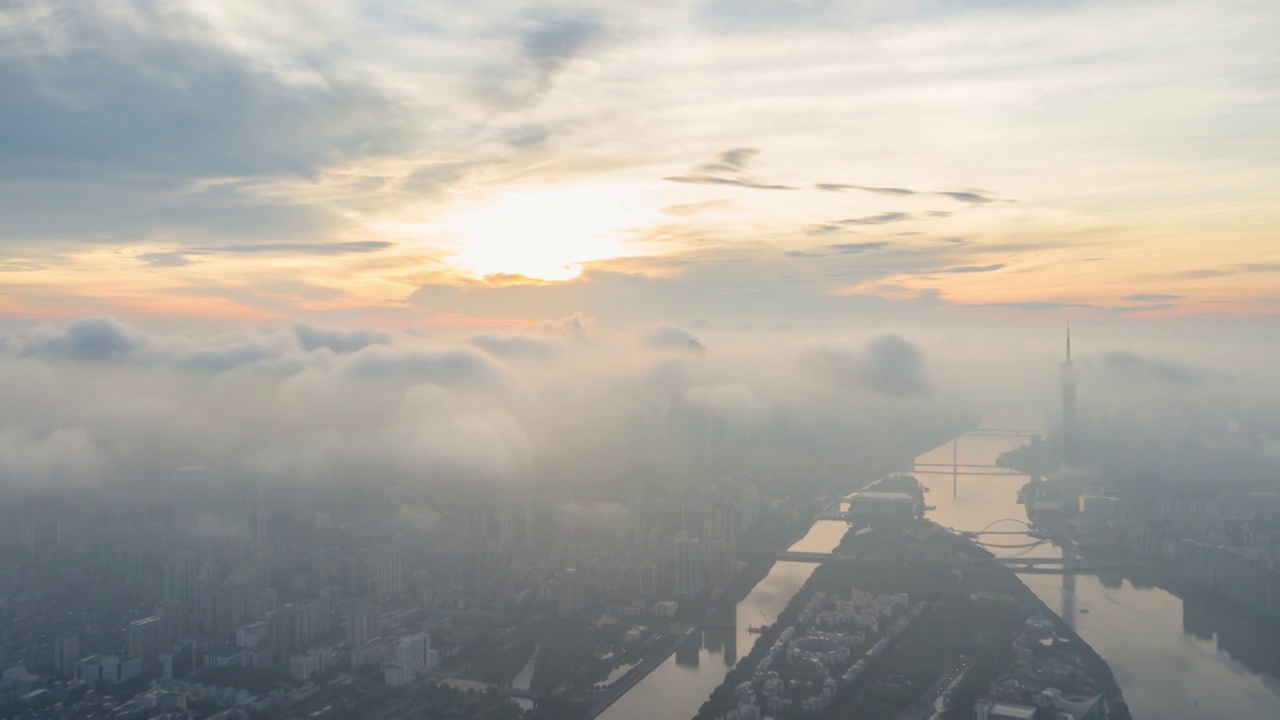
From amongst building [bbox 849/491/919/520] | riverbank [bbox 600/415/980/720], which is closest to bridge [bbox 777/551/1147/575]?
riverbank [bbox 600/415/980/720]

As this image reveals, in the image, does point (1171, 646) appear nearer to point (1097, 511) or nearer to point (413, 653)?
point (1097, 511)

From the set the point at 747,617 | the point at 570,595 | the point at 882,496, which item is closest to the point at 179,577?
the point at 570,595

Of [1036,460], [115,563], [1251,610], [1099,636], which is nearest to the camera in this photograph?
[1099,636]

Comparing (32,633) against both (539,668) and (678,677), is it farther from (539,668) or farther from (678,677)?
(678,677)

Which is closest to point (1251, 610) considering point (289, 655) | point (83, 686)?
point (289, 655)

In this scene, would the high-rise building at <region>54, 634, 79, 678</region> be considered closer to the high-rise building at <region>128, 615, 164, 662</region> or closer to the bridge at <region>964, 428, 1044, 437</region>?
the high-rise building at <region>128, 615, 164, 662</region>
